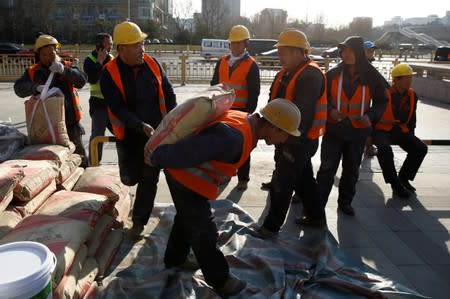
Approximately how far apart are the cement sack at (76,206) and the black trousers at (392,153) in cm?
331

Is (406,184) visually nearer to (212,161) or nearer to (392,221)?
(392,221)

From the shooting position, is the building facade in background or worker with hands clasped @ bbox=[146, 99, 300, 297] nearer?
worker with hands clasped @ bbox=[146, 99, 300, 297]

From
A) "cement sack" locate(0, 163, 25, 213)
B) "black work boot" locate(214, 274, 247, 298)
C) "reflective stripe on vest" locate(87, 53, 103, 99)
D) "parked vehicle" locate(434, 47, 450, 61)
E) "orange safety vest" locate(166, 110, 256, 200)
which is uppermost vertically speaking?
"parked vehicle" locate(434, 47, 450, 61)

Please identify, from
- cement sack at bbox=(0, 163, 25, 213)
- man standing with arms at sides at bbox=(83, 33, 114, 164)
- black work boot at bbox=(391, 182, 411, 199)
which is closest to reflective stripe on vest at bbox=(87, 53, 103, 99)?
man standing with arms at sides at bbox=(83, 33, 114, 164)

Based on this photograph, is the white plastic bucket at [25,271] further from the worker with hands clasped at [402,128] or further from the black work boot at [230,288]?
the worker with hands clasped at [402,128]

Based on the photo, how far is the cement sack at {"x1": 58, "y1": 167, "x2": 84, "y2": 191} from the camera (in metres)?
3.91

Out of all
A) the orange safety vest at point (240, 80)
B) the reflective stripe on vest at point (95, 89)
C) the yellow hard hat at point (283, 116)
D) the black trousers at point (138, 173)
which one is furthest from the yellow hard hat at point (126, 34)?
the reflective stripe on vest at point (95, 89)

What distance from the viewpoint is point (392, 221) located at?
172 inches

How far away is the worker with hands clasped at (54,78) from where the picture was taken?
172 inches

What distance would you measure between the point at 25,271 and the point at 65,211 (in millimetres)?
1542

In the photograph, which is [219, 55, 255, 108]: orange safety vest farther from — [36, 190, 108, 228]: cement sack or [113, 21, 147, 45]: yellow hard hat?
[36, 190, 108, 228]: cement sack

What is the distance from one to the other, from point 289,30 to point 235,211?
1.83 m

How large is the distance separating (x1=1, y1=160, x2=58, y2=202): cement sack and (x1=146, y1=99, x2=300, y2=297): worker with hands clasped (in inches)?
50.1

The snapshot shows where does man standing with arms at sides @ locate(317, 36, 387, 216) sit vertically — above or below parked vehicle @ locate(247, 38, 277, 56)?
below
